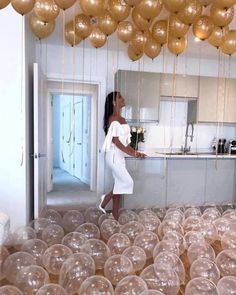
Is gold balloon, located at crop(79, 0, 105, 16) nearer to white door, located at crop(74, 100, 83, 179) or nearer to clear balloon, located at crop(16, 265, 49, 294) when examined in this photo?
clear balloon, located at crop(16, 265, 49, 294)

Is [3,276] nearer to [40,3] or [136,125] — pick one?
[40,3]

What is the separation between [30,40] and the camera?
10.6ft

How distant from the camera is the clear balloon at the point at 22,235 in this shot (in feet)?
7.36

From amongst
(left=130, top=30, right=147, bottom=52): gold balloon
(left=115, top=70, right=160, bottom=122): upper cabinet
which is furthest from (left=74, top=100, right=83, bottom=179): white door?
(left=130, top=30, right=147, bottom=52): gold balloon

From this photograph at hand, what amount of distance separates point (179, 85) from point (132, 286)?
10.3 ft

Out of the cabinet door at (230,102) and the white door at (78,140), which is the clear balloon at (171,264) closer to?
the cabinet door at (230,102)

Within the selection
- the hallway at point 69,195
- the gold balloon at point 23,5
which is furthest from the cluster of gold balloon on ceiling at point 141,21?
the hallway at point 69,195

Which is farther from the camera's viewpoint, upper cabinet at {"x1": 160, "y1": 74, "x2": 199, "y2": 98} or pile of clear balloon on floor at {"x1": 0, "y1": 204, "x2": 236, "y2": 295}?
upper cabinet at {"x1": 160, "y1": 74, "x2": 199, "y2": 98}

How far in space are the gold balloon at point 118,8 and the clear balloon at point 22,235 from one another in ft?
6.32

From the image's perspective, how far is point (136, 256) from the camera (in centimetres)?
200

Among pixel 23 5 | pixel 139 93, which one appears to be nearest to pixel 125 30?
pixel 23 5

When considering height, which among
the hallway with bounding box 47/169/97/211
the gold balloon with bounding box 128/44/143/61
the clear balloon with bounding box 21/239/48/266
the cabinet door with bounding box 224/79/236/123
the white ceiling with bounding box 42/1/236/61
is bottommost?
the hallway with bounding box 47/169/97/211

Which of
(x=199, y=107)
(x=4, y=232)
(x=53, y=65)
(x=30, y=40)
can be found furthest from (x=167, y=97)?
(x=4, y=232)

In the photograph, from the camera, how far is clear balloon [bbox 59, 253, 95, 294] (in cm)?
173
